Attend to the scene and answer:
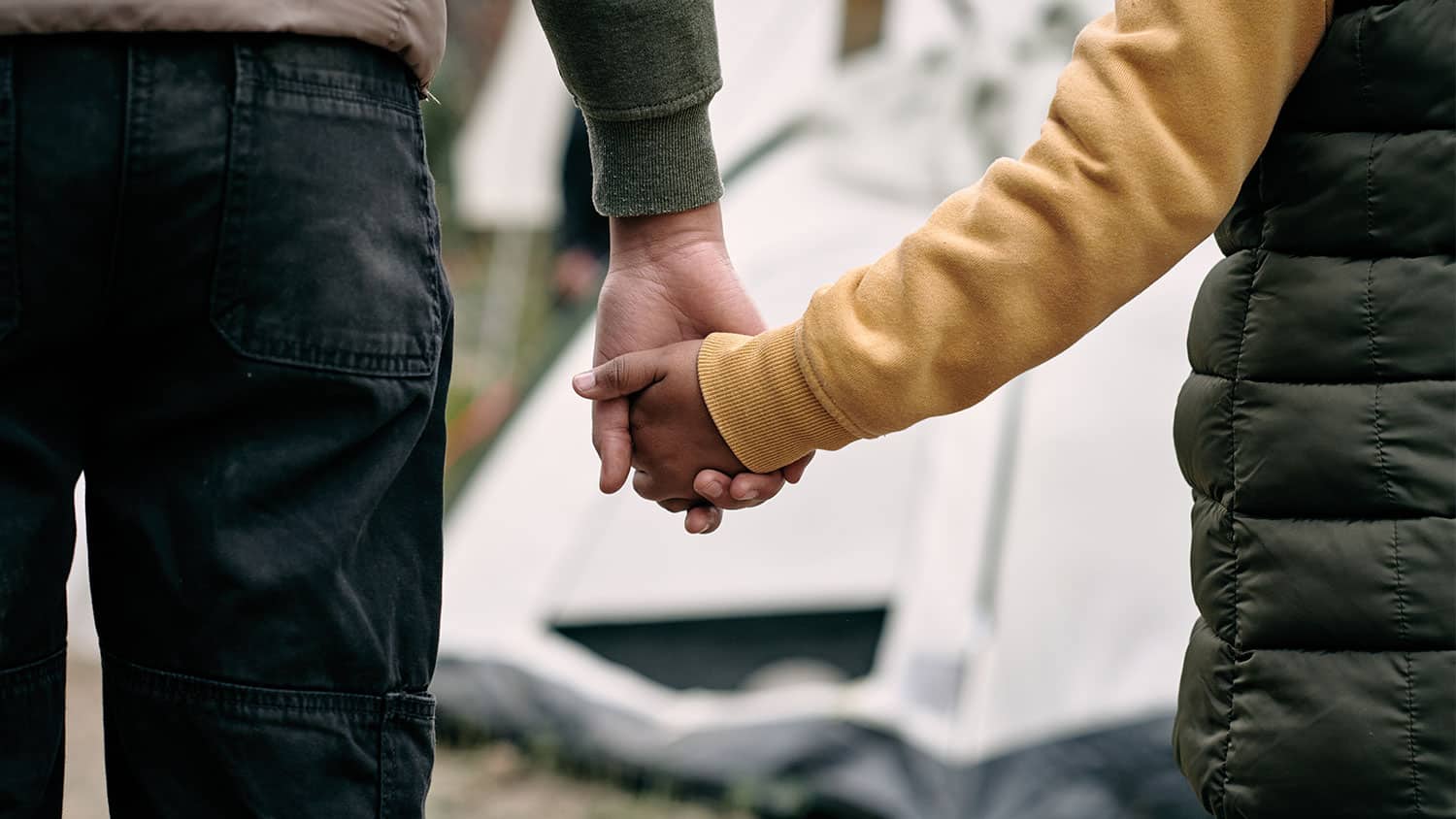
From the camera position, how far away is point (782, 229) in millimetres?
2174

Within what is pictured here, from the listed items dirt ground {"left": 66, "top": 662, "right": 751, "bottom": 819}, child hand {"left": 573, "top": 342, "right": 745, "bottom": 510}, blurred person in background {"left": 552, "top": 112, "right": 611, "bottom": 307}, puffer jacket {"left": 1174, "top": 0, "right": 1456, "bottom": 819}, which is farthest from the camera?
blurred person in background {"left": 552, "top": 112, "right": 611, "bottom": 307}

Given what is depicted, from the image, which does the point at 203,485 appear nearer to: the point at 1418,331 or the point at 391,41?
the point at 391,41

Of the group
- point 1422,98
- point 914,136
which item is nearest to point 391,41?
point 1422,98

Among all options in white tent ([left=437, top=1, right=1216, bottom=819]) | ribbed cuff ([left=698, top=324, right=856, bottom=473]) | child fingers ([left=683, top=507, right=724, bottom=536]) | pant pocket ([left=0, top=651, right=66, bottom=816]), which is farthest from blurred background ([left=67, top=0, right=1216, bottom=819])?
pant pocket ([left=0, top=651, right=66, bottom=816])

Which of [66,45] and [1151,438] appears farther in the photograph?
[1151,438]

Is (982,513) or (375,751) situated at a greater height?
(375,751)

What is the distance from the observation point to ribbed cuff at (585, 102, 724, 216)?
107 centimetres

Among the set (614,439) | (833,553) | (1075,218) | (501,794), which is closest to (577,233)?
(833,553)

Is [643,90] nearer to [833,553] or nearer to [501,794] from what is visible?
[833,553]

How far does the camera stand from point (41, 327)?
68 cm

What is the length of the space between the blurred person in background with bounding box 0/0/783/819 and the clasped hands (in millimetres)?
408

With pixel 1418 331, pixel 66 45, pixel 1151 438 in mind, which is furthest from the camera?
pixel 1151 438

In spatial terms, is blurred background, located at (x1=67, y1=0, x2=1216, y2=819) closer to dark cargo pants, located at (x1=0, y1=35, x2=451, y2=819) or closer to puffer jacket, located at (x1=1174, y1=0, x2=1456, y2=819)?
puffer jacket, located at (x1=1174, y1=0, x2=1456, y2=819)

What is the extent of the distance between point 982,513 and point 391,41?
1422 millimetres
